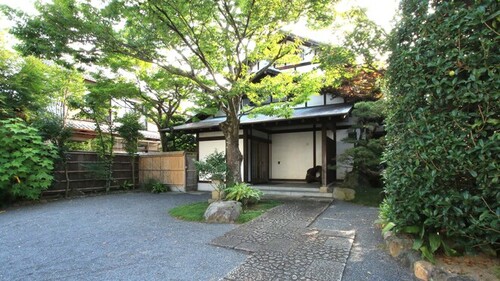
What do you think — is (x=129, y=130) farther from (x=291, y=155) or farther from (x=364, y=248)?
(x=364, y=248)

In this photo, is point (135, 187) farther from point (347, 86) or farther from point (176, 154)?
point (347, 86)

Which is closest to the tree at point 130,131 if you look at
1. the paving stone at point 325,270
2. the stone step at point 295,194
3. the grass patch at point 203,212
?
the grass patch at point 203,212

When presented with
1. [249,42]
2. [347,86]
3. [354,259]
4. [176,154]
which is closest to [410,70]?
[354,259]

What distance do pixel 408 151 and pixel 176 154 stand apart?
33.1ft

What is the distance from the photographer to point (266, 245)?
423 centimetres

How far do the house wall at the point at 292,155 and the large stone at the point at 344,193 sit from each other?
10.0 ft

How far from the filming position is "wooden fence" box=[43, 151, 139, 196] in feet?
31.6

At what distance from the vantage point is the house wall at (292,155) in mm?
11508

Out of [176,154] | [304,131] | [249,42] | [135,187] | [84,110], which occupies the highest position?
[249,42]

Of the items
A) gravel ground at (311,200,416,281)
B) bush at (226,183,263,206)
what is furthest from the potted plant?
gravel ground at (311,200,416,281)

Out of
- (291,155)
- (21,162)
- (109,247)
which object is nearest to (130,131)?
(21,162)

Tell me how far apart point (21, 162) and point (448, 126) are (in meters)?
10.4

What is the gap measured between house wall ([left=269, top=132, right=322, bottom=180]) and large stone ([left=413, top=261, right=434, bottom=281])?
8.30 metres

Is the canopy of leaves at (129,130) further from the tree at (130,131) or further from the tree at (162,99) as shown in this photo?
the tree at (162,99)
